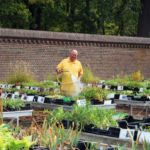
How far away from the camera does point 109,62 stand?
16.6 metres

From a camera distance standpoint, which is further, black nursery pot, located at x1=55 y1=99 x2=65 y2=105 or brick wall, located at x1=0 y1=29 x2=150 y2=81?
brick wall, located at x1=0 y1=29 x2=150 y2=81

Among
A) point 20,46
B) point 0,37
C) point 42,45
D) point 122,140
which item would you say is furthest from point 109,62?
point 122,140

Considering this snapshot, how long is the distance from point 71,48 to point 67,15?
8.22 meters

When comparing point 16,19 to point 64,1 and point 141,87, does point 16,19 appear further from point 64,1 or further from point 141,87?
point 141,87

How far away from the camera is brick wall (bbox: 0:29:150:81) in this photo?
13.1 meters

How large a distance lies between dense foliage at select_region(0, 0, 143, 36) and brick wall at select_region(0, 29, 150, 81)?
511 centimetres

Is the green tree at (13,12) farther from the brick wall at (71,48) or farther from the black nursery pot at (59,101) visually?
the black nursery pot at (59,101)

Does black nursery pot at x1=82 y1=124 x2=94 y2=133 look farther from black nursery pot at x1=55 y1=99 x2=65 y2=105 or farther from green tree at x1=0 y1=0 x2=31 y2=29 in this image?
green tree at x1=0 y1=0 x2=31 y2=29

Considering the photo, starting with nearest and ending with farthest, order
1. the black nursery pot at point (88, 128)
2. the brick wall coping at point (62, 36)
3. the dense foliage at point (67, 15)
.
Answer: the black nursery pot at point (88, 128)
the brick wall coping at point (62, 36)
the dense foliage at point (67, 15)

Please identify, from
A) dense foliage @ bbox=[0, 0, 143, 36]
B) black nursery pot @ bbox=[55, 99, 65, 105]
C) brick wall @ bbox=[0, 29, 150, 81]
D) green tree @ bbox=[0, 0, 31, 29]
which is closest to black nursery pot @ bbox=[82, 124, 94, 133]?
black nursery pot @ bbox=[55, 99, 65, 105]

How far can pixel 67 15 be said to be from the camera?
22.7 m

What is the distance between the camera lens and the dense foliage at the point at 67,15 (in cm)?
1978

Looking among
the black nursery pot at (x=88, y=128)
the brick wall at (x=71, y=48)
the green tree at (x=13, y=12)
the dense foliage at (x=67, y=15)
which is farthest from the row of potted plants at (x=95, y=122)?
the dense foliage at (x=67, y=15)

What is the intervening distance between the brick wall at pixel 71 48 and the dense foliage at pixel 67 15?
16.8 ft
